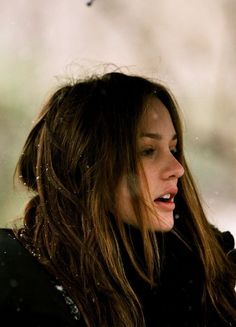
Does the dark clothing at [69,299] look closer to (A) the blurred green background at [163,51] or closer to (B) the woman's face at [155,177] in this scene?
(B) the woman's face at [155,177]

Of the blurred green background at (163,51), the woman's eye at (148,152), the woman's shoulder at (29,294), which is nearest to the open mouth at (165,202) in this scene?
the woman's eye at (148,152)

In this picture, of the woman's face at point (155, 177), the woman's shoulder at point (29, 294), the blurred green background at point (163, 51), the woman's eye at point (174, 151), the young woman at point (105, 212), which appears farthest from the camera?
the blurred green background at point (163, 51)

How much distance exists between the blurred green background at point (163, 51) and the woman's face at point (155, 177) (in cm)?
497

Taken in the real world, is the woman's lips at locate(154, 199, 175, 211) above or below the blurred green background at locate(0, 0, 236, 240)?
below

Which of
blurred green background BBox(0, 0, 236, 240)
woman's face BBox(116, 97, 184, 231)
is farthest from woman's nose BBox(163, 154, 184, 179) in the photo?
blurred green background BBox(0, 0, 236, 240)

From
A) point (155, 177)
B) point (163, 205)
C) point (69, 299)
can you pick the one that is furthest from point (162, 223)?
point (69, 299)

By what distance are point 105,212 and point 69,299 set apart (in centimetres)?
41

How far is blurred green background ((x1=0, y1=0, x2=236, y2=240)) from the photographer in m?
8.21

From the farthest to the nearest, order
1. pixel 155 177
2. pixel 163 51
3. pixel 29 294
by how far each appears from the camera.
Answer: pixel 163 51 → pixel 155 177 → pixel 29 294

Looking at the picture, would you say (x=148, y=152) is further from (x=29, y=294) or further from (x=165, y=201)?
(x=29, y=294)

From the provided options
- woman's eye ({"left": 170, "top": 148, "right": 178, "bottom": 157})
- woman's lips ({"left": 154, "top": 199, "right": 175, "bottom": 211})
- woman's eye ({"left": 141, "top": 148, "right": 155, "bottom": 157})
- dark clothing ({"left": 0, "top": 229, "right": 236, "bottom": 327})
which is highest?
woman's eye ({"left": 170, "top": 148, "right": 178, "bottom": 157})

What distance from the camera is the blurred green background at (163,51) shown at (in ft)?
26.9

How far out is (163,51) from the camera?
9.30m

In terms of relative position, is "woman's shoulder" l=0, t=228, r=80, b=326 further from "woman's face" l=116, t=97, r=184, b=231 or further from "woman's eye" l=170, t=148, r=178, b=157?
"woman's eye" l=170, t=148, r=178, b=157
